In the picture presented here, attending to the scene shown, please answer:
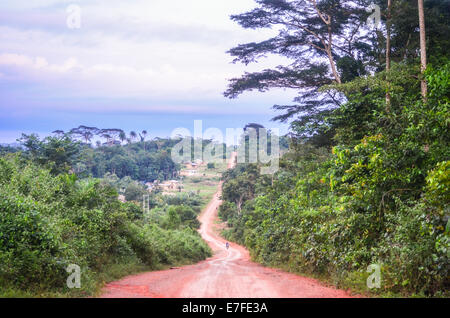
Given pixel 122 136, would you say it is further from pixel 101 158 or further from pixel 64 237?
pixel 64 237

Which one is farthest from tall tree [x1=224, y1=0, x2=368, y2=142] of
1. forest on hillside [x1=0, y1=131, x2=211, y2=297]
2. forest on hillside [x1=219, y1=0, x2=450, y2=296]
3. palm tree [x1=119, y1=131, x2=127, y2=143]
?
palm tree [x1=119, y1=131, x2=127, y2=143]

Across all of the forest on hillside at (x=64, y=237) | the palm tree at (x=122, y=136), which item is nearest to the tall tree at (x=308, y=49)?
the forest on hillside at (x=64, y=237)

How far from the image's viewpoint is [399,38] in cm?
1454

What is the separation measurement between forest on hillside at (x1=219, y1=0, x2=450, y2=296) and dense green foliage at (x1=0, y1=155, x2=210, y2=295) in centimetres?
549

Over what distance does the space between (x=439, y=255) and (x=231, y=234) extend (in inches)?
1791

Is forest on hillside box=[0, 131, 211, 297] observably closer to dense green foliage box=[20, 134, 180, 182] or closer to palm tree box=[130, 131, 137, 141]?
dense green foliage box=[20, 134, 180, 182]

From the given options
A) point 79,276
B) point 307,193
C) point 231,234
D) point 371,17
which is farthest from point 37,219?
point 231,234

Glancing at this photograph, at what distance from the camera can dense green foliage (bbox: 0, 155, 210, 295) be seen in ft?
20.9

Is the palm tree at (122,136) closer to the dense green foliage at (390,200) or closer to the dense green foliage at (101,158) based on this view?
the dense green foliage at (101,158)

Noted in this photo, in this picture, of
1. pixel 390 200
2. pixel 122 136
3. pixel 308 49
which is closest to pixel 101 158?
pixel 122 136

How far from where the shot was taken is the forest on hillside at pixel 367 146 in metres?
6.54

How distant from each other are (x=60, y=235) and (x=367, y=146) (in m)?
7.23

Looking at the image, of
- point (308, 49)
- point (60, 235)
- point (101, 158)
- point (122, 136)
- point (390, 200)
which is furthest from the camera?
point (122, 136)

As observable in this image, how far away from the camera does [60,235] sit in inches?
306
